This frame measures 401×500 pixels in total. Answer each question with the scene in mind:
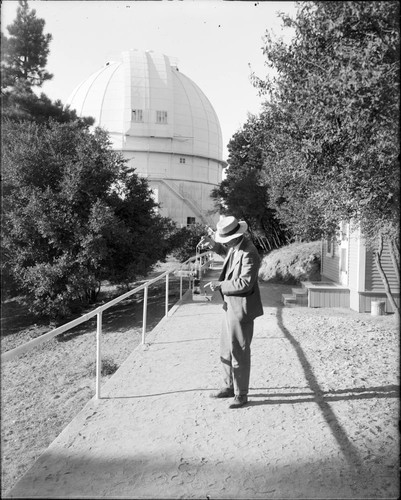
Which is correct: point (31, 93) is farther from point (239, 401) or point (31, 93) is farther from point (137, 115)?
point (137, 115)

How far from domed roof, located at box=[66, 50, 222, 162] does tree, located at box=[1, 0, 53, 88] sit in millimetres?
35108

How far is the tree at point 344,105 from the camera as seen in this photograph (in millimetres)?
4062

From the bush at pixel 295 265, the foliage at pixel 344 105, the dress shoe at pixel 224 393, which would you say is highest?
the foliage at pixel 344 105

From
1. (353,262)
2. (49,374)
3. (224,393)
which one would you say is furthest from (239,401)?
(353,262)

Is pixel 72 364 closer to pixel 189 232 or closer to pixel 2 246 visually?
pixel 2 246

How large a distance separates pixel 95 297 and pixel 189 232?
21.5 feet

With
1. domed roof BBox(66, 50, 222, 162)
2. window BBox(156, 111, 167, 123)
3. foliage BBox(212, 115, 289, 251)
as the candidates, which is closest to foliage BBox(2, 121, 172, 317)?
foliage BBox(212, 115, 289, 251)

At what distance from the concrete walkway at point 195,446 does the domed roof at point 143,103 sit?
38.8 metres

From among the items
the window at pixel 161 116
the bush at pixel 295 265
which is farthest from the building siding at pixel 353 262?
the window at pixel 161 116

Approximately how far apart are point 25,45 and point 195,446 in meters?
5.92

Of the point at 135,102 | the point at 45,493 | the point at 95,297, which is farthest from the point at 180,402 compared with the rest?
the point at 135,102

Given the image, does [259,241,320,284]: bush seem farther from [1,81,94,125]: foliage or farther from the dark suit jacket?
the dark suit jacket

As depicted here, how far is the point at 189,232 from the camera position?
79.5 ft

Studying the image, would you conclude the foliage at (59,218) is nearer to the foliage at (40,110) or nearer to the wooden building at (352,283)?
the foliage at (40,110)
